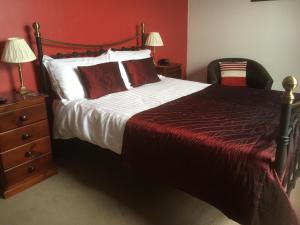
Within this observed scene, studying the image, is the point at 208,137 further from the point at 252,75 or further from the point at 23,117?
the point at 252,75

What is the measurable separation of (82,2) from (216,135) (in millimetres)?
2158

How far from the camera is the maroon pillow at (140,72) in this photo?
9.86 feet

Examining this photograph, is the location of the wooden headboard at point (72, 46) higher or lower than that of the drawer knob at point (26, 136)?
higher

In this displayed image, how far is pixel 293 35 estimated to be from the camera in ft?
11.5

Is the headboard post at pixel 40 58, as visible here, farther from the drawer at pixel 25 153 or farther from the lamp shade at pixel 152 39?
the lamp shade at pixel 152 39

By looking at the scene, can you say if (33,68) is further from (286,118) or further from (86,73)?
(286,118)

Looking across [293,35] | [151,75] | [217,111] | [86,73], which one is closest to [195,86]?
[151,75]

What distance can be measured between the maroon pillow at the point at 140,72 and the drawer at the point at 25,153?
3.74 feet

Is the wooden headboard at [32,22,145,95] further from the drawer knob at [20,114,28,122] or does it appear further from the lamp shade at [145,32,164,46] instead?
the drawer knob at [20,114,28,122]

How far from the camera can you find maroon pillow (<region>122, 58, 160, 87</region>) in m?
3.00

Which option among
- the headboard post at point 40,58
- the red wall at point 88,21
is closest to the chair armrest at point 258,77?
the red wall at point 88,21

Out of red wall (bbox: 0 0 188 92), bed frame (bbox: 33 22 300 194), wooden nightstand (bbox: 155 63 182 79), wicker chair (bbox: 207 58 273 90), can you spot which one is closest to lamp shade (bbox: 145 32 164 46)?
red wall (bbox: 0 0 188 92)

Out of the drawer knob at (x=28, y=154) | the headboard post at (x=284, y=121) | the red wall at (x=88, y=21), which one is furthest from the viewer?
the red wall at (x=88, y=21)

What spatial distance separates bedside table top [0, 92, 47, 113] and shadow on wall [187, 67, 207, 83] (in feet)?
9.61
